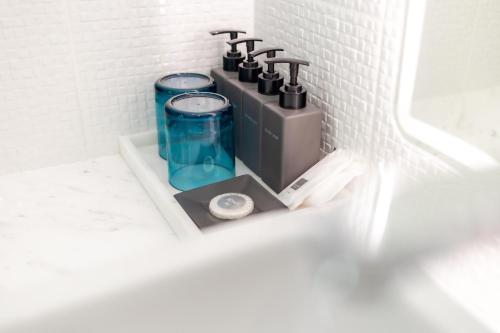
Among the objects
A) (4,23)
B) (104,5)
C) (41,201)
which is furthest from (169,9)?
(41,201)

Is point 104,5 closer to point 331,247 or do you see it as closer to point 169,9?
point 169,9

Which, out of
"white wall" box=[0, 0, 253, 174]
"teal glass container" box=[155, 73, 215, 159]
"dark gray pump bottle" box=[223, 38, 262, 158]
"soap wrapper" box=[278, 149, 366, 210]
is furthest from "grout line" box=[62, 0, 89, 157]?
"soap wrapper" box=[278, 149, 366, 210]

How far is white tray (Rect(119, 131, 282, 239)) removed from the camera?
67 cm

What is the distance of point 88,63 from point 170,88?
0.13 m

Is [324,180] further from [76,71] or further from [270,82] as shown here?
[76,71]

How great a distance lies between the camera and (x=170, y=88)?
0.81m

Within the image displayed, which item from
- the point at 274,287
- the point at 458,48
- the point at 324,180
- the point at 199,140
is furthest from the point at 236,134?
the point at 274,287

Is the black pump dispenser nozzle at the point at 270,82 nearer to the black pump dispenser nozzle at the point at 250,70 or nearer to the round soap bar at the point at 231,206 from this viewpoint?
the black pump dispenser nozzle at the point at 250,70

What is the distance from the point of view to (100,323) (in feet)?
0.81

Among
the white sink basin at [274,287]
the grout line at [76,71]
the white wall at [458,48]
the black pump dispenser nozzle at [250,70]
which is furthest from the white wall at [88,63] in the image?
the white sink basin at [274,287]

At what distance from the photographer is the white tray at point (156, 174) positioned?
26.3 inches

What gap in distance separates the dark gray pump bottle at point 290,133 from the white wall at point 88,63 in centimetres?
22

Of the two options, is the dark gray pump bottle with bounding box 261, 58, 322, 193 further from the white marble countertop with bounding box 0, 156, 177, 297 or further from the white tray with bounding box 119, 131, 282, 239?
the white marble countertop with bounding box 0, 156, 177, 297

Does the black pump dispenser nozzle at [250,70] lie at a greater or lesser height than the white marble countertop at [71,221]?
greater
